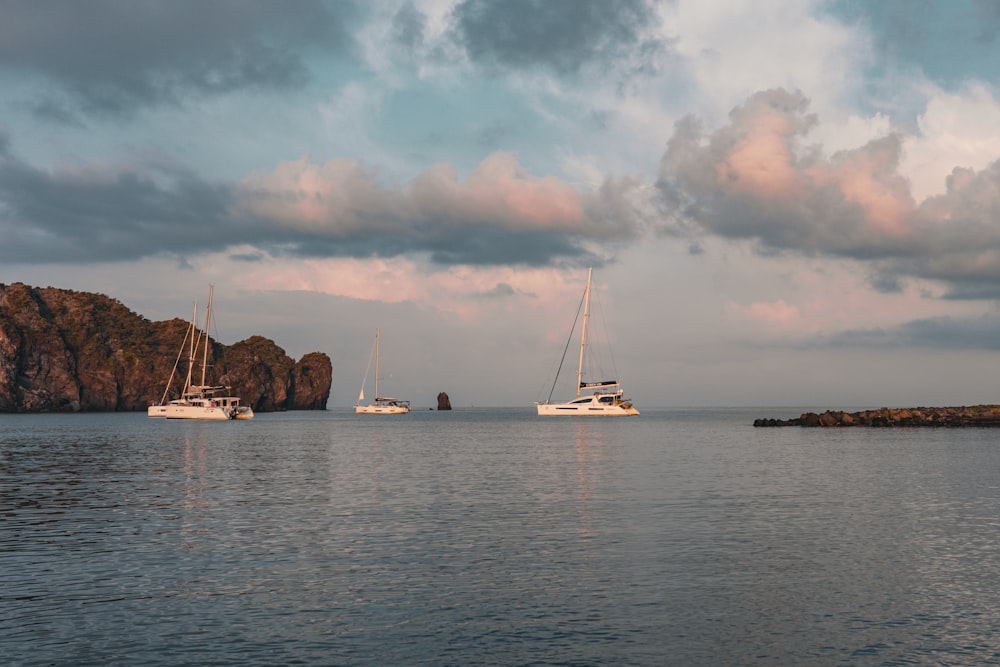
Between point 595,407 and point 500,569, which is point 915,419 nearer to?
point 595,407

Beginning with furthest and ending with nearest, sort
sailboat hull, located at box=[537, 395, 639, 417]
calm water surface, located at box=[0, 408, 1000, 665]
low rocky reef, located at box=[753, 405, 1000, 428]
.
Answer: sailboat hull, located at box=[537, 395, 639, 417] → low rocky reef, located at box=[753, 405, 1000, 428] → calm water surface, located at box=[0, 408, 1000, 665]

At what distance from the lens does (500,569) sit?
82.4ft

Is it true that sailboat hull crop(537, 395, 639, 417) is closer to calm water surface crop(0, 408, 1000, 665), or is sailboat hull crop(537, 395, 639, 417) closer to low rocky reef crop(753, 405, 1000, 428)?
low rocky reef crop(753, 405, 1000, 428)

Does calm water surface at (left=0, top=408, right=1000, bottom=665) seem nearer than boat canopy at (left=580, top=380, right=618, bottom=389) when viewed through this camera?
Yes

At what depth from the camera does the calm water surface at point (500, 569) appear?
17438 mm

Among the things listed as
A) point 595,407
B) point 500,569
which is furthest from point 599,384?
point 500,569

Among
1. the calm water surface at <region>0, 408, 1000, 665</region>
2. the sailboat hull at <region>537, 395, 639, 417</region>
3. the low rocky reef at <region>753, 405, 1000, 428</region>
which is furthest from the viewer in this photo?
the sailboat hull at <region>537, 395, 639, 417</region>

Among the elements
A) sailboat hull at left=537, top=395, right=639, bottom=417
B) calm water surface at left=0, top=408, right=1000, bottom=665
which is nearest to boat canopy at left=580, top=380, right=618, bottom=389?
sailboat hull at left=537, top=395, right=639, bottom=417

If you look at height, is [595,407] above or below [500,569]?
above

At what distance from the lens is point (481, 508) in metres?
38.8

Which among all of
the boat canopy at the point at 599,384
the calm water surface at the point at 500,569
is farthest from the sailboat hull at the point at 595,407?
the calm water surface at the point at 500,569

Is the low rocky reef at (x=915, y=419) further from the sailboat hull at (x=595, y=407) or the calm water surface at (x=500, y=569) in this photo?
the calm water surface at (x=500, y=569)

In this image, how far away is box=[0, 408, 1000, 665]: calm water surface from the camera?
17.4m

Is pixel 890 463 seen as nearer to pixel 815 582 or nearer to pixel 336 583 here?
pixel 815 582
